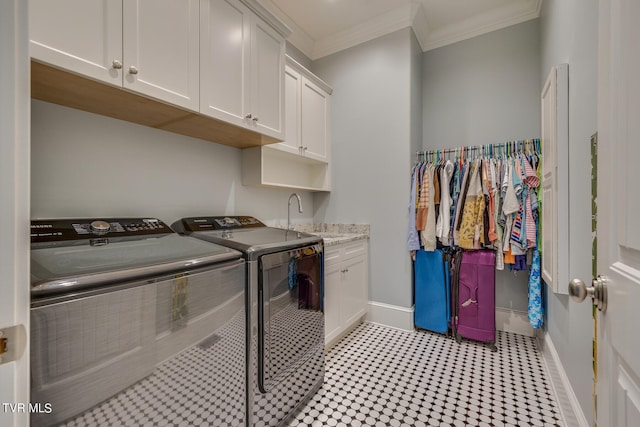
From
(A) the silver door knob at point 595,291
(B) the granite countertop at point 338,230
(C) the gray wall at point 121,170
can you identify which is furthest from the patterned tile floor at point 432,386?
(C) the gray wall at point 121,170

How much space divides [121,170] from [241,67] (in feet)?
3.18

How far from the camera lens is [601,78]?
0.66 metres

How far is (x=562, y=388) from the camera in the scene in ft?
5.38

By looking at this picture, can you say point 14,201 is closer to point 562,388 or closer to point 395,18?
point 562,388

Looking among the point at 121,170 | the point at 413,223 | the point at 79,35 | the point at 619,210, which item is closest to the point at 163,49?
the point at 79,35

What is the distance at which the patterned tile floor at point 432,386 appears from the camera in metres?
1.55

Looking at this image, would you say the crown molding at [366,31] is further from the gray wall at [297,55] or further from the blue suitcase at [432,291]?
the blue suitcase at [432,291]

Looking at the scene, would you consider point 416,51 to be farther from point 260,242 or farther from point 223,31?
point 260,242

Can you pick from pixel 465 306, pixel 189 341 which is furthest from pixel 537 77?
pixel 189 341

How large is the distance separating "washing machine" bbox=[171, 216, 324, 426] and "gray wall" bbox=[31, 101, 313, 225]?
239mm

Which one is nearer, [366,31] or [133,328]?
[133,328]

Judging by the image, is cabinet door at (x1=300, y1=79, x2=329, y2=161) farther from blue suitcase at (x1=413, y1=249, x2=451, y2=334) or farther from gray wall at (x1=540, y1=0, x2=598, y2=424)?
gray wall at (x1=540, y1=0, x2=598, y2=424)

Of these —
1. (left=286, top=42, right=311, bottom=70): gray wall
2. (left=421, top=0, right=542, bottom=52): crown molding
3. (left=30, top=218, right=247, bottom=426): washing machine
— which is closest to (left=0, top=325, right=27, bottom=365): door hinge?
(left=30, top=218, right=247, bottom=426): washing machine

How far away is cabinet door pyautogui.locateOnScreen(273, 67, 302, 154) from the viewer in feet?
8.13
